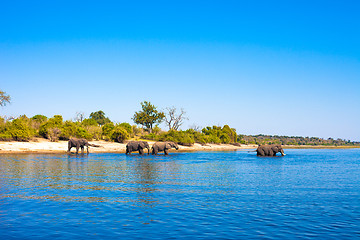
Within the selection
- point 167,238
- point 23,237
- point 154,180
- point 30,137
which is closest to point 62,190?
point 154,180

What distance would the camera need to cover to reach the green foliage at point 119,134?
79.1 meters

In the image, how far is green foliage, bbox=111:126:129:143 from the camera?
260ft

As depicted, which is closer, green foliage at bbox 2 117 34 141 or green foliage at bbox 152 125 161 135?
green foliage at bbox 2 117 34 141

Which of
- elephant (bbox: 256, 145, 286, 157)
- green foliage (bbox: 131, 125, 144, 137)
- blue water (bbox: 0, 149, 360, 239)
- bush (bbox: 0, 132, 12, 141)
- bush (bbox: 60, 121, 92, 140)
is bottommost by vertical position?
blue water (bbox: 0, 149, 360, 239)

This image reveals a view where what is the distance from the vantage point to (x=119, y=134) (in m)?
80.8

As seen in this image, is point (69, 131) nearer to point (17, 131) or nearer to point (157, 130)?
point (17, 131)

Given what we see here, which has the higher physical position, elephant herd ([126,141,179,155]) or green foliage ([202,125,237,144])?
green foliage ([202,125,237,144])

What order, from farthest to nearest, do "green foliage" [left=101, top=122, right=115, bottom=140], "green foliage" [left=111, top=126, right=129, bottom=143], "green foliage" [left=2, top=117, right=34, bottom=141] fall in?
"green foliage" [left=101, top=122, right=115, bottom=140] < "green foliage" [left=111, top=126, right=129, bottom=143] < "green foliage" [left=2, top=117, right=34, bottom=141]

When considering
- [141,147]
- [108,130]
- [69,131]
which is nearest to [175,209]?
[141,147]

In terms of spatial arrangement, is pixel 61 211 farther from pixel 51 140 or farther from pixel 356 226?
pixel 51 140

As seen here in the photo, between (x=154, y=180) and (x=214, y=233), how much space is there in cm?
1336

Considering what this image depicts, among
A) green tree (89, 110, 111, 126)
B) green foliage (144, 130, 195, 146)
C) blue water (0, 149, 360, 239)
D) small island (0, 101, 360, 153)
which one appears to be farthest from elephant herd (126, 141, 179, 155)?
green tree (89, 110, 111, 126)

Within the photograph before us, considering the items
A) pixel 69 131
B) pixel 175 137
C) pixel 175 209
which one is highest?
pixel 69 131

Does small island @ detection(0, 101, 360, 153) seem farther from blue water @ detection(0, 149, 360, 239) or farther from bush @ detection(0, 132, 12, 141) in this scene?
blue water @ detection(0, 149, 360, 239)
